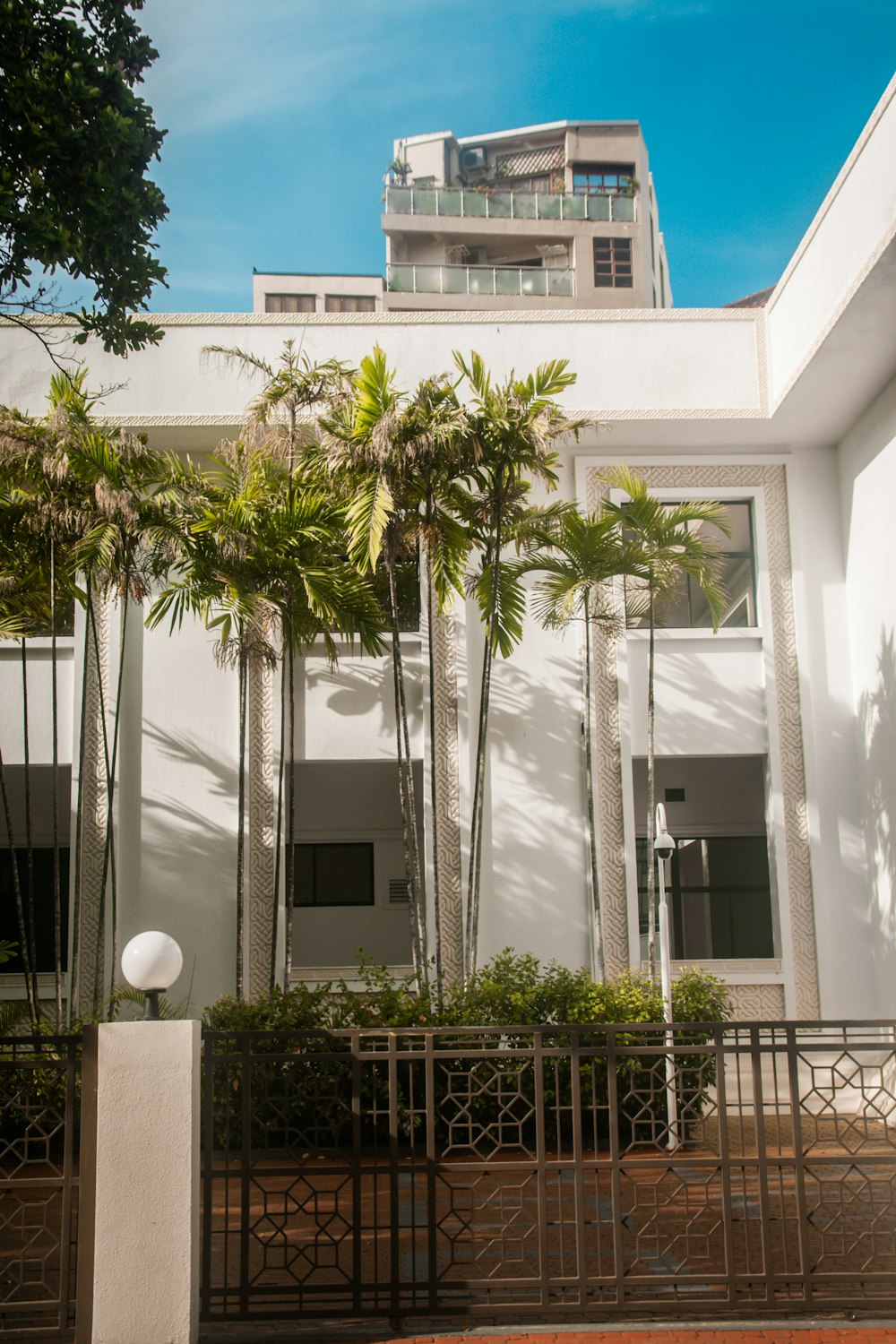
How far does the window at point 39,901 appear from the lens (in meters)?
15.1

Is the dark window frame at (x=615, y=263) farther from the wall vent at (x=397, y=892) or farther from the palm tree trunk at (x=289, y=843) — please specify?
the palm tree trunk at (x=289, y=843)

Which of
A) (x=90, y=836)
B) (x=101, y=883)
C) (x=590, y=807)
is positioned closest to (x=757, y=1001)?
(x=590, y=807)

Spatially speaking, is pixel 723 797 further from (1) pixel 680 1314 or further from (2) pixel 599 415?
(1) pixel 680 1314

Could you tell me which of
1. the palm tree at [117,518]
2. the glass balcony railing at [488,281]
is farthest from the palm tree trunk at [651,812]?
the glass balcony railing at [488,281]

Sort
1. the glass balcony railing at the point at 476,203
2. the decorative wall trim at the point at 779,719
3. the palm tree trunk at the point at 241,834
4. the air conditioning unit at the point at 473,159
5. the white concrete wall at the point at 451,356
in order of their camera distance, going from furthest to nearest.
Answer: the air conditioning unit at the point at 473,159
the glass balcony railing at the point at 476,203
the white concrete wall at the point at 451,356
the decorative wall trim at the point at 779,719
the palm tree trunk at the point at 241,834

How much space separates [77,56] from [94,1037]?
4926 millimetres

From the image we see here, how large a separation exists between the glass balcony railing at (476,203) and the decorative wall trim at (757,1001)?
2535cm

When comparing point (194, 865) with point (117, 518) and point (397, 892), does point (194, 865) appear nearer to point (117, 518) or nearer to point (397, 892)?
point (117, 518)

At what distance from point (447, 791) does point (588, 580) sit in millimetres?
2772

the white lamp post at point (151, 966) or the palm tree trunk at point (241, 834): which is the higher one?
the palm tree trunk at point (241, 834)

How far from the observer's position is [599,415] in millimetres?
13250

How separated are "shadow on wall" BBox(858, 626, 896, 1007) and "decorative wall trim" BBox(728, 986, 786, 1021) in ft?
3.31

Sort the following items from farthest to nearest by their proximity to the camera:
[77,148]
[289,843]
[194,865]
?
[194,865], [289,843], [77,148]

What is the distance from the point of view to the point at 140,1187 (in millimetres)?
5691
